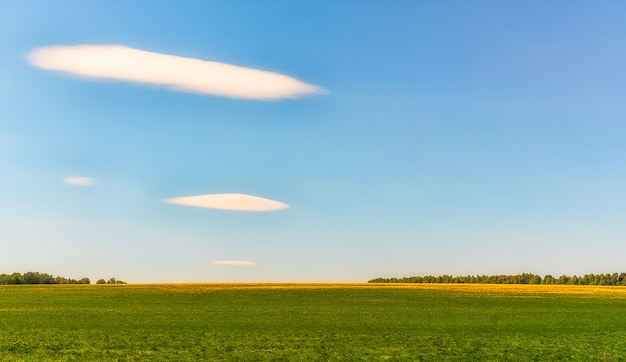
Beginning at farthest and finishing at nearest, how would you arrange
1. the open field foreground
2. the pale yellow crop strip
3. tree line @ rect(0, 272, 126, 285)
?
tree line @ rect(0, 272, 126, 285)
the pale yellow crop strip
the open field foreground

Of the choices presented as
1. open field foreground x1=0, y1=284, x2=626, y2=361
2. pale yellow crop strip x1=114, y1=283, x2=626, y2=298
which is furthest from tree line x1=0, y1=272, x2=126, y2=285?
open field foreground x1=0, y1=284, x2=626, y2=361

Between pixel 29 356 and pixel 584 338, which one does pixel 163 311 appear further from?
pixel 584 338

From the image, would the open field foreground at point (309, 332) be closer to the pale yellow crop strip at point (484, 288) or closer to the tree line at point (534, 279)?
the pale yellow crop strip at point (484, 288)

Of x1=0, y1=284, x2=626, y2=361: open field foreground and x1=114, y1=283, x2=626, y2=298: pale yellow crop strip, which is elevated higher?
x1=114, y1=283, x2=626, y2=298: pale yellow crop strip

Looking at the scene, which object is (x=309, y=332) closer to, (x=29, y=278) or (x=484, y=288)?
(x=484, y=288)

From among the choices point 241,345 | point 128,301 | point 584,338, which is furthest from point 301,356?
point 128,301

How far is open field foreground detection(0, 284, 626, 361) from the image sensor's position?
33.3 metres

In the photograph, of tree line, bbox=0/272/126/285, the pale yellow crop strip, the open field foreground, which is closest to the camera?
the open field foreground

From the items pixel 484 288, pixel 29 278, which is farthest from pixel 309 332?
pixel 29 278

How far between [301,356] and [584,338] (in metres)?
20.3

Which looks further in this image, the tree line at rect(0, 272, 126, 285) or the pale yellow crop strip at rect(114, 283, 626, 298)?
the tree line at rect(0, 272, 126, 285)

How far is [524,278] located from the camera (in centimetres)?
16950

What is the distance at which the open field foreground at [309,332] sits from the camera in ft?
109

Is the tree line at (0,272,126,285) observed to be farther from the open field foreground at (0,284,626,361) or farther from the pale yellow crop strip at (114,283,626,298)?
the open field foreground at (0,284,626,361)
